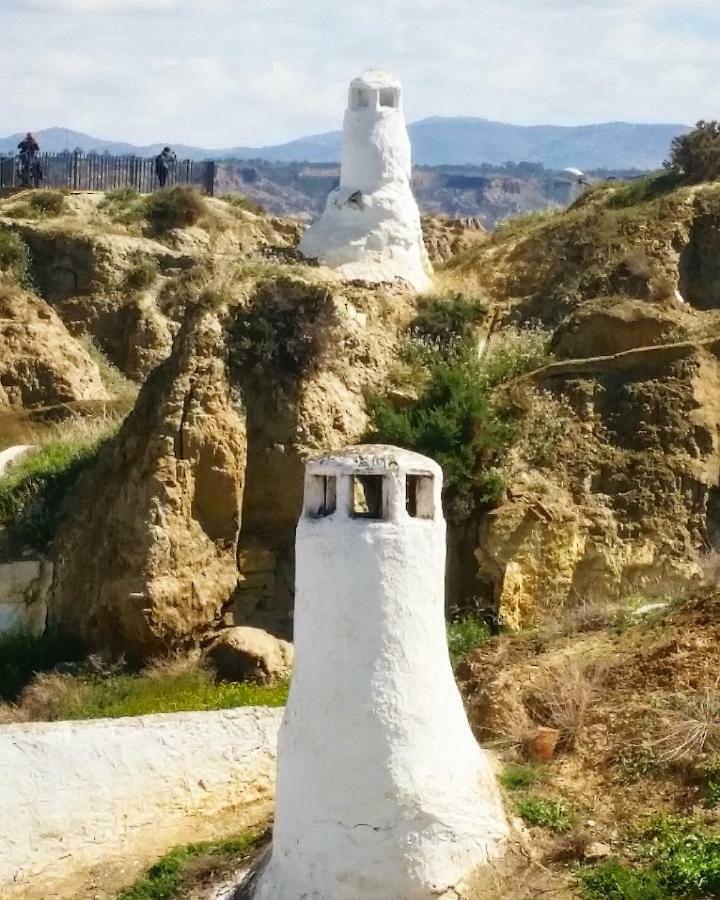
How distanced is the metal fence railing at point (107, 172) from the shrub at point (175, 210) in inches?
162

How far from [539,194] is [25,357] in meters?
111

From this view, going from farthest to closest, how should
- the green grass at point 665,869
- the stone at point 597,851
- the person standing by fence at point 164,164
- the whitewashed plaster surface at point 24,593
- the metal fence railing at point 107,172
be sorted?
the metal fence railing at point 107,172 < the person standing by fence at point 164,164 < the whitewashed plaster surface at point 24,593 < the stone at point 597,851 < the green grass at point 665,869

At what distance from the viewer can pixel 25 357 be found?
1125 inches

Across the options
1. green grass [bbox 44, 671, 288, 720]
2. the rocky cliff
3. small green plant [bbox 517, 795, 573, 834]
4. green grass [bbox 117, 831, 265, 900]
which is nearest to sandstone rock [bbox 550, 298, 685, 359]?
the rocky cliff

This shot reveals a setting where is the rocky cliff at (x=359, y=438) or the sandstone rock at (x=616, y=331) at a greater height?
the sandstone rock at (x=616, y=331)

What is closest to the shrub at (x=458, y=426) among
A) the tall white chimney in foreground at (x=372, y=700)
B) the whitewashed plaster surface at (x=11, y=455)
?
the whitewashed plaster surface at (x=11, y=455)

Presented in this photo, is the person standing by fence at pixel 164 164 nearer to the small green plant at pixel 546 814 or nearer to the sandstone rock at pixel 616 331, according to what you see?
the sandstone rock at pixel 616 331

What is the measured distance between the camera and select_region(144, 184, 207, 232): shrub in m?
35.9

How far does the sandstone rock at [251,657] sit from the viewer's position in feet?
60.9

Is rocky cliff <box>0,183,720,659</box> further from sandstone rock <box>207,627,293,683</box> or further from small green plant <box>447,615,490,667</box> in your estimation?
sandstone rock <box>207,627,293,683</box>

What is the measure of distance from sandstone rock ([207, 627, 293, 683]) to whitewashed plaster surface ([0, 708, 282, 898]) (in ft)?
6.76

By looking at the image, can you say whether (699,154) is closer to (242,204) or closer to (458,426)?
(458,426)

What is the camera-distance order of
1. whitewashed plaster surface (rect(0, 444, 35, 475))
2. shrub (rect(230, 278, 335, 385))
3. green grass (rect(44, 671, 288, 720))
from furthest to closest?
1. whitewashed plaster surface (rect(0, 444, 35, 475))
2. shrub (rect(230, 278, 335, 385))
3. green grass (rect(44, 671, 288, 720))

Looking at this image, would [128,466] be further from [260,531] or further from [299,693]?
[299,693]
